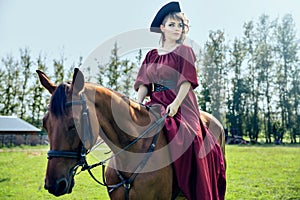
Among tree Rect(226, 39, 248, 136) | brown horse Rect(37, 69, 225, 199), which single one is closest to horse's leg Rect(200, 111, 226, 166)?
brown horse Rect(37, 69, 225, 199)

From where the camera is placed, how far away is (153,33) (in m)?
3.94

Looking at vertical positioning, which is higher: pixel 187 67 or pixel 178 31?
pixel 178 31

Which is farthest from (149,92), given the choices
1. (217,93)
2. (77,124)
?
(217,93)

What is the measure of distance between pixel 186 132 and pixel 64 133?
131cm

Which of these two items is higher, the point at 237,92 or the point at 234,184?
the point at 237,92

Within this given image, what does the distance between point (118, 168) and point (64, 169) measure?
681mm

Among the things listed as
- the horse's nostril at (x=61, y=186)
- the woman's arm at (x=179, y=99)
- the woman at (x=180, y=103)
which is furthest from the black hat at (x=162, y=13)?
the horse's nostril at (x=61, y=186)

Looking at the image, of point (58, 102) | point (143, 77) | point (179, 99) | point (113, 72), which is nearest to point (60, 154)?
point (58, 102)

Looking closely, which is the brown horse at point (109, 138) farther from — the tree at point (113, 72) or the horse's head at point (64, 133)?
the tree at point (113, 72)

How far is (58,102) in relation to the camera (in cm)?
242

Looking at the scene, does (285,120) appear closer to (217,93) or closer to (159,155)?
(217,93)

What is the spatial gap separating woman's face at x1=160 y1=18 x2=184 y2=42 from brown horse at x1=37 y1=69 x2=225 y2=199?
37.8 inches

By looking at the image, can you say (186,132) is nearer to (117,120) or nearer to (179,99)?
(179,99)

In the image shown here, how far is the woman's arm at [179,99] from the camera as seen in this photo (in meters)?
3.18
